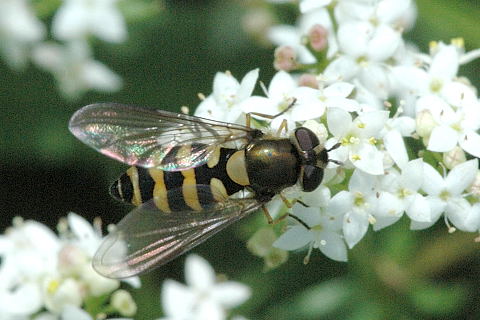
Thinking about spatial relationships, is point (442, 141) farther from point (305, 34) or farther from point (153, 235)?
point (153, 235)

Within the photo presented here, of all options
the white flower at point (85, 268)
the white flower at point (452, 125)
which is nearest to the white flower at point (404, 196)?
the white flower at point (452, 125)

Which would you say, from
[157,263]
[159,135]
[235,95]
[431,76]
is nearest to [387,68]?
[431,76]

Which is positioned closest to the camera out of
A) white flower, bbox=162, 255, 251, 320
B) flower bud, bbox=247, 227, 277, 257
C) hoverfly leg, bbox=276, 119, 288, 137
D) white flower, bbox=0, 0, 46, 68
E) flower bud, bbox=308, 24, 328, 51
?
hoverfly leg, bbox=276, 119, 288, 137

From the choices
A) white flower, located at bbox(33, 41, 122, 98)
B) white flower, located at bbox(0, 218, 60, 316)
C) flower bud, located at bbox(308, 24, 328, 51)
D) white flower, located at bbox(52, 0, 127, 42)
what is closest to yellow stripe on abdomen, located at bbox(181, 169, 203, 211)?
white flower, located at bbox(0, 218, 60, 316)

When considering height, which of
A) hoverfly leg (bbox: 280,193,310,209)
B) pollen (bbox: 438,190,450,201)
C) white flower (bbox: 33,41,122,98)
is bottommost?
pollen (bbox: 438,190,450,201)

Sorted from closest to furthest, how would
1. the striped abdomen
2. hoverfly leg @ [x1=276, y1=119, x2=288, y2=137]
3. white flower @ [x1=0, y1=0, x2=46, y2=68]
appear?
1. the striped abdomen
2. hoverfly leg @ [x1=276, y1=119, x2=288, y2=137]
3. white flower @ [x1=0, y1=0, x2=46, y2=68]

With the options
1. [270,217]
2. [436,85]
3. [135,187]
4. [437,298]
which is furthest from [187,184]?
[437,298]

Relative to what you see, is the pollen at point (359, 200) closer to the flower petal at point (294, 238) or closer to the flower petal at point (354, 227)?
the flower petal at point (354, 227)

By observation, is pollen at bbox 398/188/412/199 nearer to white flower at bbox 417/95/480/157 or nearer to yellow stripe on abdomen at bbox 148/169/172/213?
white flower at bbox 417/95/480/157
